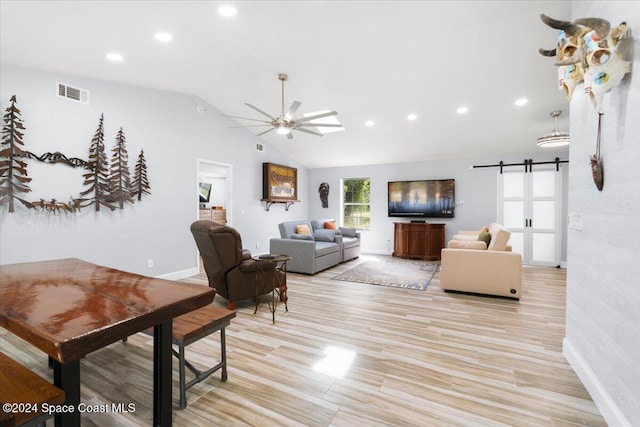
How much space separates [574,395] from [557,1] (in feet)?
10.5

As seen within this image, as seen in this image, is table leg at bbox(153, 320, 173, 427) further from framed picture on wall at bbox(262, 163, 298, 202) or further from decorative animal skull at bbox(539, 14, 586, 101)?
framed picture on wall at bbox(262, 163, 298, 202)

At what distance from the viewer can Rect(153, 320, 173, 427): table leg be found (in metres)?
1.37

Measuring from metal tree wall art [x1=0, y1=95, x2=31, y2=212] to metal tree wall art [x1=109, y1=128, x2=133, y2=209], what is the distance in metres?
0.91

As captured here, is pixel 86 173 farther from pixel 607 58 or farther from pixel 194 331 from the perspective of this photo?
pixel 607 58

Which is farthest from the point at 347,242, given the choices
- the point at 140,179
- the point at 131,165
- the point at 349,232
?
the point at 131,165

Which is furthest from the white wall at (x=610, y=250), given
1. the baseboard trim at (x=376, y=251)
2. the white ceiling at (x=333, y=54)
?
the baseboard trim at (x=376, y=251)

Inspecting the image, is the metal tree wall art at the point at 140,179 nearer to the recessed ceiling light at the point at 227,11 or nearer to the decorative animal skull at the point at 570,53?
the recessed ceiling light at the point at 227,11

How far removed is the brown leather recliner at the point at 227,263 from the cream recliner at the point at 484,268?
2.37 m

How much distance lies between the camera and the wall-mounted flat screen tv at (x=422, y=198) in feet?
22.4

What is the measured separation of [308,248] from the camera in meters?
5.23

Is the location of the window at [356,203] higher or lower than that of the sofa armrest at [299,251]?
higher

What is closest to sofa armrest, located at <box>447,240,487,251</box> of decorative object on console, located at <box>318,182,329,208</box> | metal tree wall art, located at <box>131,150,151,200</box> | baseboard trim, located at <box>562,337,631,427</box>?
baseboard trim, located at <box>562,337,631,427</box>

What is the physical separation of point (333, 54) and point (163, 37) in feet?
6.18

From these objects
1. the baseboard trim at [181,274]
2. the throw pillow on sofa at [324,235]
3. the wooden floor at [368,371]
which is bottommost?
the wooden floor at [368,371]
